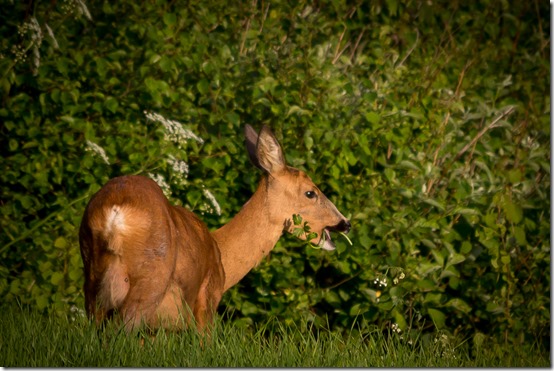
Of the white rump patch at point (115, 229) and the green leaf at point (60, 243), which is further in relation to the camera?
the green leaf at point (60, 243)

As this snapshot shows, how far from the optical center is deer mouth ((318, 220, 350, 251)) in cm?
532

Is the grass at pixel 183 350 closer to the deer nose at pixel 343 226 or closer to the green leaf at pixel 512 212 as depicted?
the deer nose at pixel 343 226

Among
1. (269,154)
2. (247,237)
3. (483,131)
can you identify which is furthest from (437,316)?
(269,154)

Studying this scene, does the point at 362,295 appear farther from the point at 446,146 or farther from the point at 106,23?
the point at 106,23

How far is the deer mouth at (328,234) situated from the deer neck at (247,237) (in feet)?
0.83

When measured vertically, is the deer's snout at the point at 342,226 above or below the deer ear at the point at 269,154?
below

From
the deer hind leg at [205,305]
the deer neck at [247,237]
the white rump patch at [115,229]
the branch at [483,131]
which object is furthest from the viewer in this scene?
the branch at [483,131]

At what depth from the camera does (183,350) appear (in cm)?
449

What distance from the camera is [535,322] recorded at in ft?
20.0

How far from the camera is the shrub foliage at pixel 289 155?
5.96m

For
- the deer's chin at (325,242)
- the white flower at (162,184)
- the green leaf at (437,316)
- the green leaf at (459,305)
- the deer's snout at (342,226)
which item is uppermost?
the deer's snout at (342,226)

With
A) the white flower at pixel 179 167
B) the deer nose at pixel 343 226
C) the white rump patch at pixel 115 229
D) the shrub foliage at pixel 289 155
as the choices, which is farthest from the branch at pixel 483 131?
the white rump patch at pixel 115 229

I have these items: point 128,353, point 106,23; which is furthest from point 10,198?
point 128,353

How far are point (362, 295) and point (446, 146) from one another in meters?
1.07
